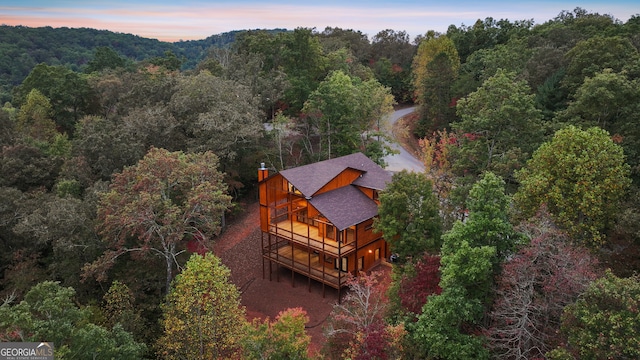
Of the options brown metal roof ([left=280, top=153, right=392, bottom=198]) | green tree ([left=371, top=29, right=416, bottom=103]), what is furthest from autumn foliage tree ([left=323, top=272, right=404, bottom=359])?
green tree ([left=371, top=29, right=416, bottom=103])

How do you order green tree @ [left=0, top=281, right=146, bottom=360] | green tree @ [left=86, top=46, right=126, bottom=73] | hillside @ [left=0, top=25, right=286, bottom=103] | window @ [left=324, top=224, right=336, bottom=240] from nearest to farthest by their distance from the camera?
green tree @ [left=0, top=281, right=146, bottom=360]
window @ [left=324, top=224, right=336, bottom=240]
green tree @ [left=86, top=46, right=126, bottom=73]
hillside @ [left=0, top=25, right=286, bottom=103]

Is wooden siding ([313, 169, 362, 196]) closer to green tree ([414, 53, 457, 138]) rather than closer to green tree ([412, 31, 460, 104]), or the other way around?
green tree ([414, 53, 457, 138])

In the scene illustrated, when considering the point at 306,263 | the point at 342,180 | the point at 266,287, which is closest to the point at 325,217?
the point at 342,180

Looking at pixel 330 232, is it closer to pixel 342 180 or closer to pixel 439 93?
pixel 342 180

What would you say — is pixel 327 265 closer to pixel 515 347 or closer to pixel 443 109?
pixel 515 347

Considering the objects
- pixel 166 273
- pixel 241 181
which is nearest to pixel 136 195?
pixel 166 273
